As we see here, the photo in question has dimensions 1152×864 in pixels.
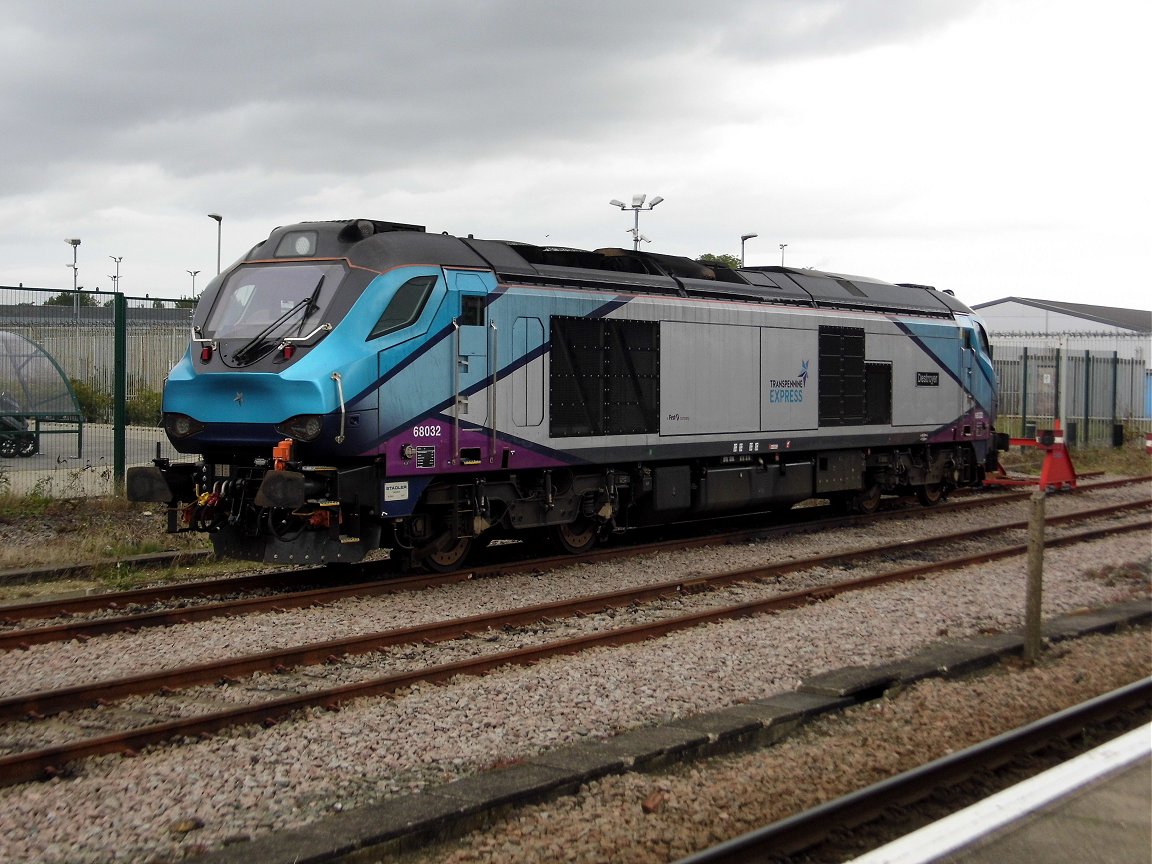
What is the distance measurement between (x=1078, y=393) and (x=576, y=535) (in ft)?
76.9

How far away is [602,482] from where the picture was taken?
13.1m

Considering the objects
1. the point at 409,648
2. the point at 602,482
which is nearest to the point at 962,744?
the point at 409,648

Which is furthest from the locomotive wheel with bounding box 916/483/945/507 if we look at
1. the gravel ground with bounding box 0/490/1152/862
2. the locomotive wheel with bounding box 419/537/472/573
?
the locomotive wheel with bounding box 419/537/472/573

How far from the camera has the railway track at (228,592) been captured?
920cm

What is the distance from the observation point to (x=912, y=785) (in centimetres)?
561

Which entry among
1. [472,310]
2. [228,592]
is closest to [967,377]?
[472,310]

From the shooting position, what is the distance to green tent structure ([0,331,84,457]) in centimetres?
1558

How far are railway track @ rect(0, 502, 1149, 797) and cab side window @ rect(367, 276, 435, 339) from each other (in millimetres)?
2874

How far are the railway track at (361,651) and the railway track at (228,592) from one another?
174 centimetres

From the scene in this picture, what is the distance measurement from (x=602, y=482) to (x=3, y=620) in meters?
6.29

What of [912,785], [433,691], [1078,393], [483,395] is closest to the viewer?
[912,785]

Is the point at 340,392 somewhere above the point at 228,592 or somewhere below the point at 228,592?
above

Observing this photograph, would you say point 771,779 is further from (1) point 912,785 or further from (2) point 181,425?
(2) point 181,425

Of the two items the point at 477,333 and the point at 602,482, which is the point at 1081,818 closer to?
the point at 477,333
